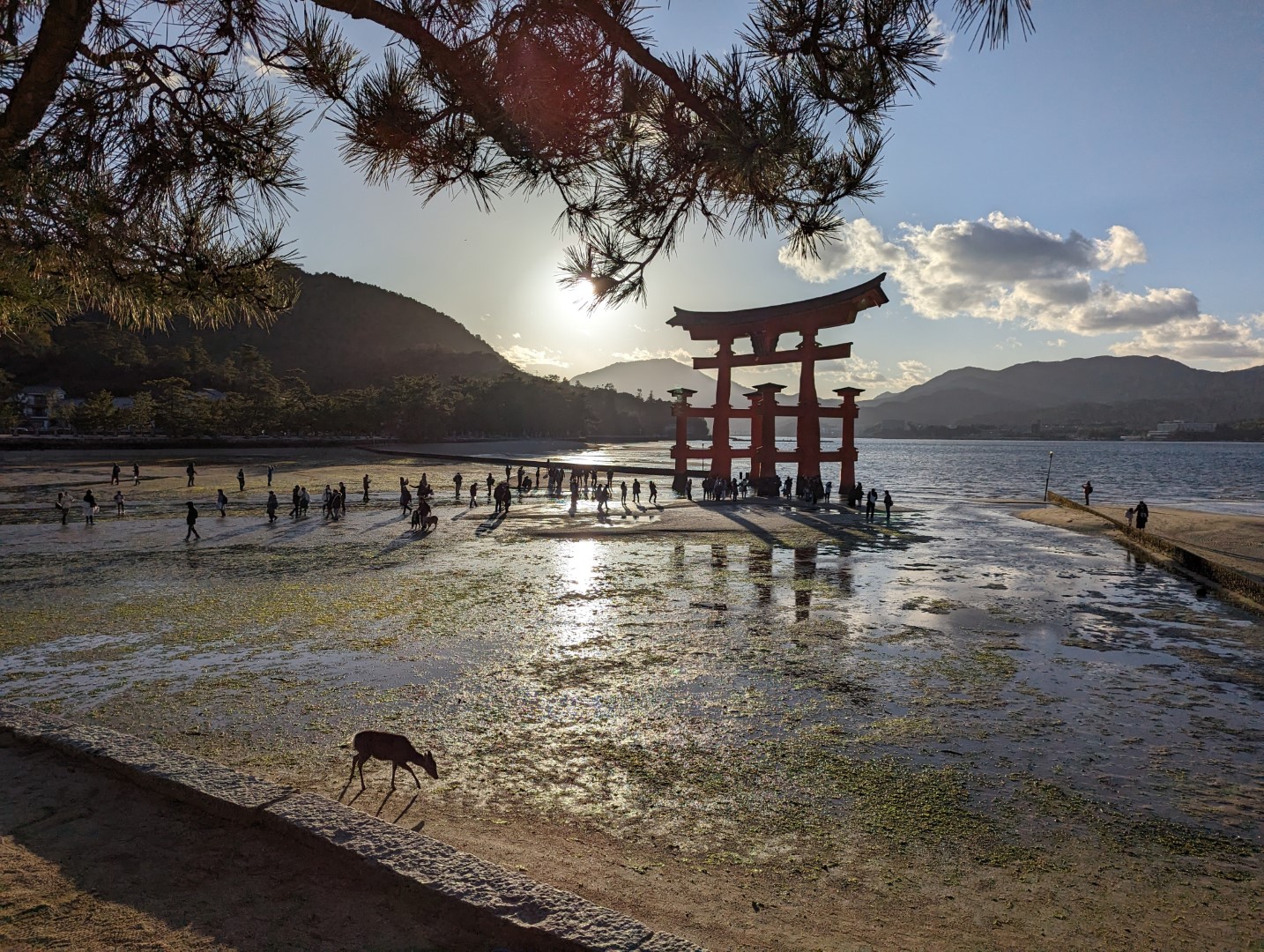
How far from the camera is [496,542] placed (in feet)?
63.4

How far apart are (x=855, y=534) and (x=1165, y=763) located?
690 inches

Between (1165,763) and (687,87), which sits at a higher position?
(687,87)

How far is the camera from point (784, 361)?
35.6m

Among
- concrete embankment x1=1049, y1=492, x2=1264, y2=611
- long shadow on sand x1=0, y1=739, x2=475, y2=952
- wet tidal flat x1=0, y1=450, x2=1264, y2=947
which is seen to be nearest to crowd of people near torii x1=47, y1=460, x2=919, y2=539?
concrete embankment x1=1049, y1=492, x2=1264, y2=611

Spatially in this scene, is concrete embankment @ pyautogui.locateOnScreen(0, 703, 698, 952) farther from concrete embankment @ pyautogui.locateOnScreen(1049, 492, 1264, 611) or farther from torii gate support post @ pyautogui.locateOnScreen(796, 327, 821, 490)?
torii gate support post @ pyautogui.locateOnScreen(796, 327, 821, 490)

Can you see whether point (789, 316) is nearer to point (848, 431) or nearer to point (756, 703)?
point (848, 431)

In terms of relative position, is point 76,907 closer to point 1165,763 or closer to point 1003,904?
point 1003,904

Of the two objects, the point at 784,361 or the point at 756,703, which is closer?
the point at 756,703

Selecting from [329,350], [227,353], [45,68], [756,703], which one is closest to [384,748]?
[756,703]

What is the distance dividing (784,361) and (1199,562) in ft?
70.3

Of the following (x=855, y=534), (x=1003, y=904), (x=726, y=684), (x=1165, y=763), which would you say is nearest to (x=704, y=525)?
(x=855, y=534)

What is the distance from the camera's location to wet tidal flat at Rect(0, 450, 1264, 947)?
481cm

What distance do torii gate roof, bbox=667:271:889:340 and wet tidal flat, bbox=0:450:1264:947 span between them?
1822 centimetres

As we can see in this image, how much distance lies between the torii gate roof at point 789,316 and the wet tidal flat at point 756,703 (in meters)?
18.2
